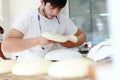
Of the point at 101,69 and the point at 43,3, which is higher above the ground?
the point at 43,3

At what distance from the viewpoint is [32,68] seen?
88 cm

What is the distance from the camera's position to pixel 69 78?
2.49 feet

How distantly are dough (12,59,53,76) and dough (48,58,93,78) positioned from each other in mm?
48

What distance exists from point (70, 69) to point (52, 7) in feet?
1.74

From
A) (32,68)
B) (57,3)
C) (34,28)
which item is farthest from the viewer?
(34,28)

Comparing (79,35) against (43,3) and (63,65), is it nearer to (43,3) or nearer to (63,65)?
(43,3)

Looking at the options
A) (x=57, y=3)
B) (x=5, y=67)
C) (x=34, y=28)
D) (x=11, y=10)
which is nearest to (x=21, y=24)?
(x=34, y=28)

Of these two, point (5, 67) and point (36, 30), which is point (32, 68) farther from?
point (36, 30)

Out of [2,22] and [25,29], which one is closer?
[25,29]

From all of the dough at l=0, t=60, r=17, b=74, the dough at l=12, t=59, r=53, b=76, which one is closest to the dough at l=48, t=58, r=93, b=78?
the dough at l=12, t=59, r=53, b=76

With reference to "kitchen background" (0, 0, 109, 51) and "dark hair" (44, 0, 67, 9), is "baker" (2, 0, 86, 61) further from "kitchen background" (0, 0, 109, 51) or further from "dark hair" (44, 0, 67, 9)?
"kitchen background" (0, 0, 109, 51)

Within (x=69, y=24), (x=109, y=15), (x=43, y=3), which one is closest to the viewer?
(x=109, y=15)

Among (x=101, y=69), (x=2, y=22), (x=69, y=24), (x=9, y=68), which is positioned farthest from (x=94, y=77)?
(x=2, y=22)

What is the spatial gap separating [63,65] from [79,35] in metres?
0.72
